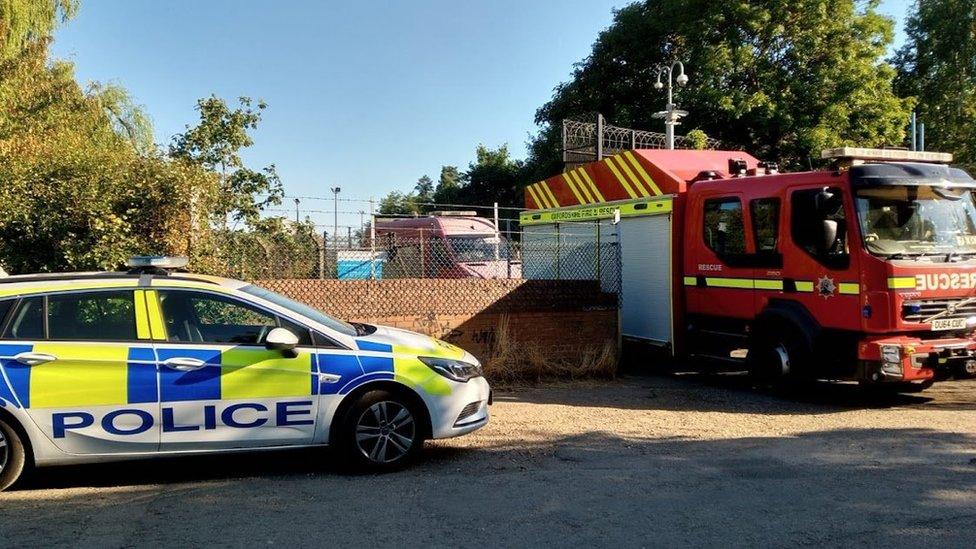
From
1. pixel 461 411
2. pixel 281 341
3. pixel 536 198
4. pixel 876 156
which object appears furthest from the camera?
pixel 536 198

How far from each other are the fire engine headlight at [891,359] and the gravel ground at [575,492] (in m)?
0.51

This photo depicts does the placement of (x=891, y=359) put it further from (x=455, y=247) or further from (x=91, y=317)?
(x=455, y=247)

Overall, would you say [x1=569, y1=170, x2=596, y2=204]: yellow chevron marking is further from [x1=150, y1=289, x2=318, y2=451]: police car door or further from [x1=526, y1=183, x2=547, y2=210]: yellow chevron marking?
[x1=150, y1=289, x2=318, y2=451]: police car door

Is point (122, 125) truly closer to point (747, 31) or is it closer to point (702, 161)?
point (702, 161)

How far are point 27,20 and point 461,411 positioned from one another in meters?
13.9

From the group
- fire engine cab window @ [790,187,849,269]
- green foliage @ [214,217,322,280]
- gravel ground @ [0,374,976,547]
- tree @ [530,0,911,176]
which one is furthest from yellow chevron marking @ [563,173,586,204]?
tree @ [530,0,911,176]

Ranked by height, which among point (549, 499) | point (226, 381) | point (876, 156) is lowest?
point (549, 499)

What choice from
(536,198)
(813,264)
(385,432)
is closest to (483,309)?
(813,264)

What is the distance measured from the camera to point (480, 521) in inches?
192

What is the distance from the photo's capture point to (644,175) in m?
11.3

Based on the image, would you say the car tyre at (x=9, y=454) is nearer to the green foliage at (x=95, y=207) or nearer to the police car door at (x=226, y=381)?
the police car door at (x=226, y=381)

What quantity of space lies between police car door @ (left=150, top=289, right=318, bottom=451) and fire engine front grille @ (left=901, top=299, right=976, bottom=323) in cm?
614

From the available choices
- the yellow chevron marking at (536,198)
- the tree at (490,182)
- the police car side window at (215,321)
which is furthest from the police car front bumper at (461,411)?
the tree at (490,182)

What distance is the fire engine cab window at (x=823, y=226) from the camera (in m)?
8.34
